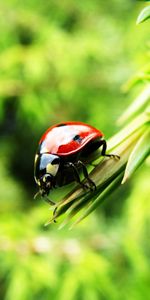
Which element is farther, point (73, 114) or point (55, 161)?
point (73, 114)

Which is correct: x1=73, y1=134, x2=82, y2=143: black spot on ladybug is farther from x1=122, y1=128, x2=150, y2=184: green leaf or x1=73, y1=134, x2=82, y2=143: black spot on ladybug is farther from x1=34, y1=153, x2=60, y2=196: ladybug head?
x1=122, y1=128, x2=150, y2=184: green leaf

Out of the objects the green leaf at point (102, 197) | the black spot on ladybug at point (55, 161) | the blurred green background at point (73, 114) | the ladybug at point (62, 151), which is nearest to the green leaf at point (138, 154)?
the green leaf at point (102, 197)

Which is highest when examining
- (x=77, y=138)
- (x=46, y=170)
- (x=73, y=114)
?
(x=77, y=138)

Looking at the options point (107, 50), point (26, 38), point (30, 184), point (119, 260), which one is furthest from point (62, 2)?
point (30, 184)

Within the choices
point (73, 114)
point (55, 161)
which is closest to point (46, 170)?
point (55, 161)

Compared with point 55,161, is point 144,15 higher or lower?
higher

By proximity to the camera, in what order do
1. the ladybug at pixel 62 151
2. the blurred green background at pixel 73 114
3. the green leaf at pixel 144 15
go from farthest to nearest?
1. the blurred green background at pixel 73 114
2. the ladybug at pixel 62 151
3. the green leaf at pixel 144 15

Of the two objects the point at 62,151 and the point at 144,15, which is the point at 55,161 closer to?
the point at 62,151

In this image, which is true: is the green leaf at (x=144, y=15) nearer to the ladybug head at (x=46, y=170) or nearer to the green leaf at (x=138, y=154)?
the green leaf at (x=138, y=154)
